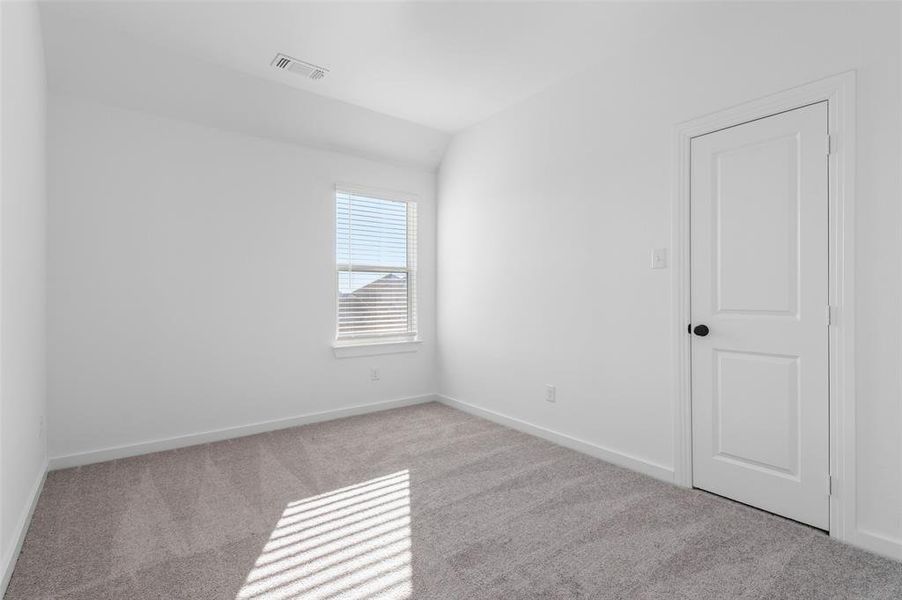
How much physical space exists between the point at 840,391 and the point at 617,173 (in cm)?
172

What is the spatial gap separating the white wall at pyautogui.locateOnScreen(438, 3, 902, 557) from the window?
0.38 m

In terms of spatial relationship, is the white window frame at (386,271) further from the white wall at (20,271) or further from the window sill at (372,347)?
the white wall at (20,271)

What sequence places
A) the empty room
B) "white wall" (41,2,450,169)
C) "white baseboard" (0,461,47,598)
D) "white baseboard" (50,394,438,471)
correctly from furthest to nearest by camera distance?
"white baseboard" (50,394,438,471) < "white wall" (41,2,450,169) < the empty room < "white baseboard" (0,461,47,598)

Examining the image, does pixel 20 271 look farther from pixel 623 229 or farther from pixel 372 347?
pixel 623 229

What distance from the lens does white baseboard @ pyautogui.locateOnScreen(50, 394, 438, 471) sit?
9.94 ft

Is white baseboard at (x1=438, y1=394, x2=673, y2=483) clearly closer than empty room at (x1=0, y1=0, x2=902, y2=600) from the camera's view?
No

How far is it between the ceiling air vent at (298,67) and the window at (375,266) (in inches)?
43.4

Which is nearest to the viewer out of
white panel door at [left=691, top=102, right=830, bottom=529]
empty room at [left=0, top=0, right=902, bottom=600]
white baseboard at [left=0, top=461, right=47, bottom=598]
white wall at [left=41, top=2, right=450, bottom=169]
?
white baseboard at [left=0, top=461, right=47, bottom=598]

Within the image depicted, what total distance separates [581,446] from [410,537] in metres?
1.59

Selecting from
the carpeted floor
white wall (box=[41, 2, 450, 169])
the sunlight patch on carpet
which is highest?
white wall (box=[41, 2, 450, 169])

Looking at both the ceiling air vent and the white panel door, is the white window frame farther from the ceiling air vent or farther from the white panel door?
the white panel door

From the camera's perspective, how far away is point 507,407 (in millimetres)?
3932

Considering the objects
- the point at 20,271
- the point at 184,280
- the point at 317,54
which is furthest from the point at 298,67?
the point at 20,271

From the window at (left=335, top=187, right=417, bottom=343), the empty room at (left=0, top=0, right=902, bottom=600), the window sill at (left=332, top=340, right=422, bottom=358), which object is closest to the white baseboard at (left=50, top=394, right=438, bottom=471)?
the empty room at (left=0, top=0, right=902, bottom=600)
